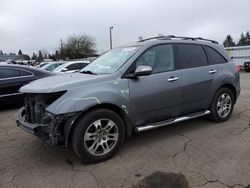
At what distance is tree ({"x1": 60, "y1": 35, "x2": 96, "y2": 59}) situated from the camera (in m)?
62.1

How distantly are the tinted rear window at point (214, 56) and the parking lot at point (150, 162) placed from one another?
1.34 metres

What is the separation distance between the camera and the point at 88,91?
3887 mm

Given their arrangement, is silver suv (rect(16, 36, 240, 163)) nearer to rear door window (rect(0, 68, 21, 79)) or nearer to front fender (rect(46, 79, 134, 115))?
front fender (rect(46, 79, 134, 115))

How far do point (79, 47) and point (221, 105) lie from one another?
194 ft

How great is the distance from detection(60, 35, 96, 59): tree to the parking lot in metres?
58.0

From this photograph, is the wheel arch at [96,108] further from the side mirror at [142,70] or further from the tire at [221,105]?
the tire at [221,105]

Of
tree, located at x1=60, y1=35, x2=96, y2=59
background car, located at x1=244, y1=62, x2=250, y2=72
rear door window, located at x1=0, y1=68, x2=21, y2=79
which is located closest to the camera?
rear door window, located at x1=0, y1=68, x2=21, y2=79

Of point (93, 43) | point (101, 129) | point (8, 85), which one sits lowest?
point (101, 129)

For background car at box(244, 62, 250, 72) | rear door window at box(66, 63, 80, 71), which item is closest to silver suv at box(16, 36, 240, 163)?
rear door window at box(66, 63, 80, 71)

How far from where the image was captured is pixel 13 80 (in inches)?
307

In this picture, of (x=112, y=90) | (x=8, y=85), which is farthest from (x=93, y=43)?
(x=112, y=90)

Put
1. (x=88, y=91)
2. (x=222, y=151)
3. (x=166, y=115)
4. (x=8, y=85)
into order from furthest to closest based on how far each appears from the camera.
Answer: (x=8, y=85), (x=166, y=115), (x=222, y=151), (x=88, y=91)

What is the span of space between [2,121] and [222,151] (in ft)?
17.0

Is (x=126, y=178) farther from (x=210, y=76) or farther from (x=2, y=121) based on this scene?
(x=2, y=121)
